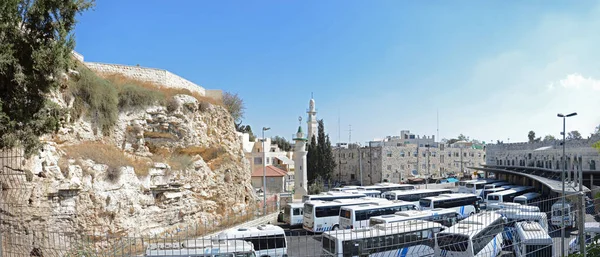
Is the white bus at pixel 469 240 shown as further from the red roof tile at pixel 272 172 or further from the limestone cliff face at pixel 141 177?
the red roof tile at pixel 272 172

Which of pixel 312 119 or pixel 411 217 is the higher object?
pixel 312 119

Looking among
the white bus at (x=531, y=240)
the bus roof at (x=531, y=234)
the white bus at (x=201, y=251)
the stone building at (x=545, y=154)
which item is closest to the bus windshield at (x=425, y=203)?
the stone building at (x=545, y=154)

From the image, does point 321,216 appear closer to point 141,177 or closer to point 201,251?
point 141,177

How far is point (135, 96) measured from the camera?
67.4 feet

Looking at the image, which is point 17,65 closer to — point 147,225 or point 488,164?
point 147,225

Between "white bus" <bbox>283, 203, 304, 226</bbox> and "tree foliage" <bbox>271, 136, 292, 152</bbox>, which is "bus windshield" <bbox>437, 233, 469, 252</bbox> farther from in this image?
"tree foliage" <bbox>271, 136, 292, 152</bbox>

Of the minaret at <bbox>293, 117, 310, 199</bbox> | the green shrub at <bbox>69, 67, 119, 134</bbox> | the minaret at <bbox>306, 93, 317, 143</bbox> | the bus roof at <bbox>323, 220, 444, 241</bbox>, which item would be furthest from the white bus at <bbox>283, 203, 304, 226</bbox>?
the minaret at <bbox>306, 93, 317, 143</bbox>

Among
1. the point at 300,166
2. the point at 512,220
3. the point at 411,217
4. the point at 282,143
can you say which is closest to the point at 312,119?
the point at 282,143

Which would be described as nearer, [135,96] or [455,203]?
[135,96]

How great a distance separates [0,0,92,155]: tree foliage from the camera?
8219 mm

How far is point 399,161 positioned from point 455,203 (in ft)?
98.2

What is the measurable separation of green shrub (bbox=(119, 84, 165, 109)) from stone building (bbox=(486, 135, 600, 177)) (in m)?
23.4

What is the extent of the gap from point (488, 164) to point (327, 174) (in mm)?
22379

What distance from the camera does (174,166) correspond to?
19.9m
